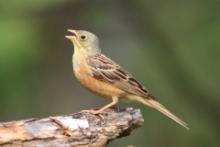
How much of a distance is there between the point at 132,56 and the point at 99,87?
7266mm

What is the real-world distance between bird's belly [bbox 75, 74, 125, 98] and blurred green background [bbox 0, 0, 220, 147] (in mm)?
3818

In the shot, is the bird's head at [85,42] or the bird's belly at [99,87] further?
the bird's head at [85,42]

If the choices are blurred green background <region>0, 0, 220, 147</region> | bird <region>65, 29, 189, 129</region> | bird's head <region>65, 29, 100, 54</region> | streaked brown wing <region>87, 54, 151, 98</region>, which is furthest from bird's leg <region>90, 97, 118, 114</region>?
blurred green background <region>0, 0, 220, 147</region>

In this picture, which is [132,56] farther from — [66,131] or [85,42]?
[66,131]

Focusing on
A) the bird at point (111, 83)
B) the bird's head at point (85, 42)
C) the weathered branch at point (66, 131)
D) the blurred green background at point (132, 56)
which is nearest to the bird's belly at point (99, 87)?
the bird at point (111, 83)

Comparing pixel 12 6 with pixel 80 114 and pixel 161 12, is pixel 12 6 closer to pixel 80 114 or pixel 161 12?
pixel 161 12

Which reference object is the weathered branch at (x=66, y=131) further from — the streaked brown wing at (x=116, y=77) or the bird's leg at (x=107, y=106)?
the streaked brown wing at (x=116, y=77)

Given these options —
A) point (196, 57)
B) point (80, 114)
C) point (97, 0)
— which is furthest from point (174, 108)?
point (80, 114)

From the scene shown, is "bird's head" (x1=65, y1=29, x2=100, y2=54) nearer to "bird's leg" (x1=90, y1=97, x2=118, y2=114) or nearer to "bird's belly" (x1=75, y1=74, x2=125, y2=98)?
"bird's belly" (x1=75, y1=74, x2=125, y2=98)

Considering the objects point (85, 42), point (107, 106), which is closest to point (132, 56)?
point (85, 42)

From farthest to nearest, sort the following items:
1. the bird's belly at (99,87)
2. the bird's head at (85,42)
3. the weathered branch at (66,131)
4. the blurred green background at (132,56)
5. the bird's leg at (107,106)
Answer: the blurred green background at (132,56) < the bird's head at (85,42) < the bird's belly at (99,87) < the bird's leg at (107,106) < the weathered branch at (66,131)

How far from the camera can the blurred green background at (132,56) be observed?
1727 centimetres

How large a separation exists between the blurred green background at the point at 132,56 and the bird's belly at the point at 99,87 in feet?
12.5

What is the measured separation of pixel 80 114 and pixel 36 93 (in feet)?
24.9
